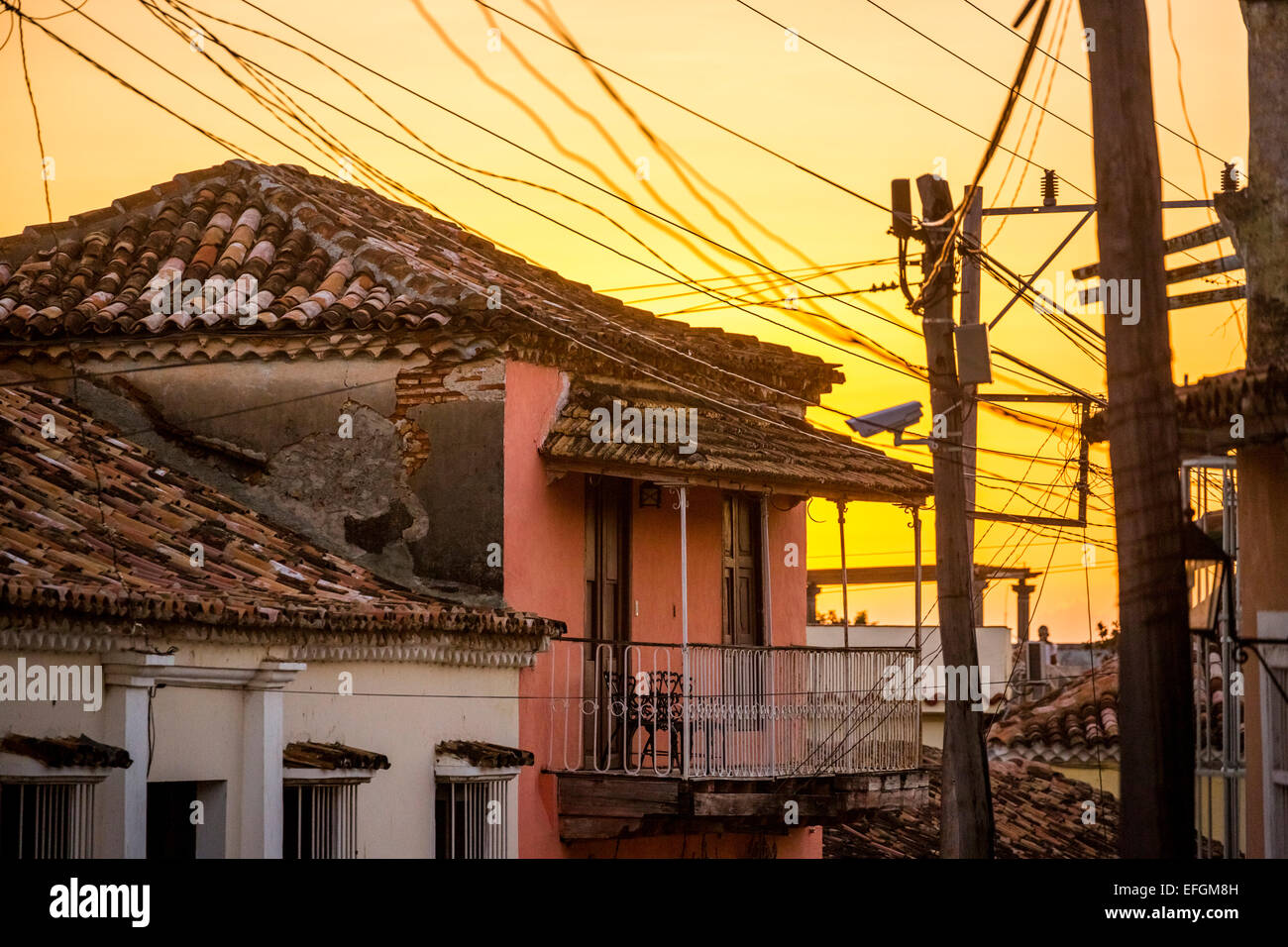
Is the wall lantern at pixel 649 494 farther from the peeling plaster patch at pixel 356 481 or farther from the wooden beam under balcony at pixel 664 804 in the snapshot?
the wooden beam under balcony at pixel 664 804

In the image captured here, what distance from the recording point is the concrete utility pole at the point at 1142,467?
8031 millimetres

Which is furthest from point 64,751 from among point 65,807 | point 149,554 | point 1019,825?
point 1019,825

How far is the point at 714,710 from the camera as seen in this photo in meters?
15.8

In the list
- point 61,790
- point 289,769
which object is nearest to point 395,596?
point 289,769

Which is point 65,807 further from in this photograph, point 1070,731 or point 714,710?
point 1070,731

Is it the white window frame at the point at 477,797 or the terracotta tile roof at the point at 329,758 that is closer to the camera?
the terracotta tile roof at the point at 329,758

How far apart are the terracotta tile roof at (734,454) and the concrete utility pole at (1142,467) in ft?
24.5

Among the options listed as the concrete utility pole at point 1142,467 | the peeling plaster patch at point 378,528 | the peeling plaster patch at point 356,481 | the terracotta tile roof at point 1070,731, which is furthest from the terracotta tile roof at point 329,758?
the terracotta tile roof at point 1070,731

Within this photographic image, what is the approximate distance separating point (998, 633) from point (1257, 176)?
778 inches

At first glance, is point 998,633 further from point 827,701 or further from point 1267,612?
point 1267,612

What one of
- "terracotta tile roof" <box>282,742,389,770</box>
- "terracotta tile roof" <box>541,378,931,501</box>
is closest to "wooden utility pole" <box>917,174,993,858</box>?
"terracotta tile roof" <box>541,378,931,501</box>

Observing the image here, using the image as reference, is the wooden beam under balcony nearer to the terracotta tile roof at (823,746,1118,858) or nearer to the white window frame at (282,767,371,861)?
the white window frame at (282,767,371,861)

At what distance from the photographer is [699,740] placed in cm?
1564

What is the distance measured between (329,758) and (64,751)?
2528 millimetres
